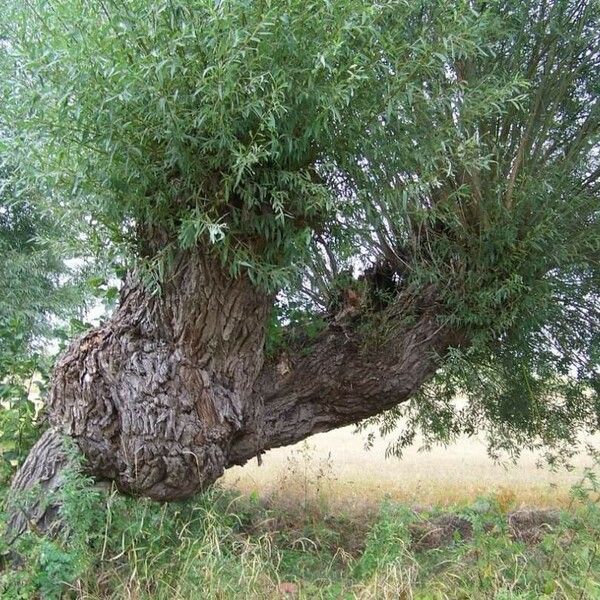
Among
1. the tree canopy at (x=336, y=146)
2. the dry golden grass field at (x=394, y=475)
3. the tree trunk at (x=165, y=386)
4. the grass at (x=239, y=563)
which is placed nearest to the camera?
the tree canopy at (x=336, y=146)

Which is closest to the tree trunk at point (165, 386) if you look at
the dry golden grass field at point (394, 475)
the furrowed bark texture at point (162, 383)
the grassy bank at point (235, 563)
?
the furrowed bark texture at point (162, 383)

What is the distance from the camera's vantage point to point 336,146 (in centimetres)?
276

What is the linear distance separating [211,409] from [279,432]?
2.21 feet

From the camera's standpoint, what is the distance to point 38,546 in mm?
2643

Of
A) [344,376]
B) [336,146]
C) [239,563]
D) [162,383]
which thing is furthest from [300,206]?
[239,563]

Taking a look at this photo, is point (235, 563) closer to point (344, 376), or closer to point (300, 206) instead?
point (344, 376)

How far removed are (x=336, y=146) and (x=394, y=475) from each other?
12.5ft

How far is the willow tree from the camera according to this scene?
7.48ft

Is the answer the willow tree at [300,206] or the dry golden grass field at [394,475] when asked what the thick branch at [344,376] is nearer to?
the willow tree at [300,206]

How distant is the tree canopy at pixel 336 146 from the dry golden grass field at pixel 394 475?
4.65ft

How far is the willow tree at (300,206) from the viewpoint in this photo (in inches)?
89.8

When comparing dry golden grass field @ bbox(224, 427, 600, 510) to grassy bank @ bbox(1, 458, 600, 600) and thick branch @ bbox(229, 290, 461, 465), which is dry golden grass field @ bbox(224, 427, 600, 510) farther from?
grassy bank @ bbox(1, 458, 600, 600)

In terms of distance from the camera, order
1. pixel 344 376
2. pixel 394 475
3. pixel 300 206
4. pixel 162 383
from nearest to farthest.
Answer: pixel 300 206, pixel 162 383, pixel 344 376, pixel 394 475

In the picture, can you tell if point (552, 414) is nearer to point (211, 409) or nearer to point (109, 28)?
point (211, 409)
